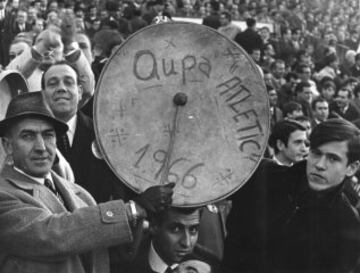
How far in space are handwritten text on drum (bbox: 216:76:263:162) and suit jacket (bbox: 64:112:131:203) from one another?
135 cm

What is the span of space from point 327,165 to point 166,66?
3.26ft

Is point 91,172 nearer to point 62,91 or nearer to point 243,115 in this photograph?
point 62,91

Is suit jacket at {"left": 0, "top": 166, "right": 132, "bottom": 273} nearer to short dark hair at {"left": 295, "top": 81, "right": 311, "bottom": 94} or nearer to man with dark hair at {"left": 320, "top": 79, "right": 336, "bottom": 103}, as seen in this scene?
short dark hair at {"left": 295, "top": 81, "right": 311, "bottom": 94}

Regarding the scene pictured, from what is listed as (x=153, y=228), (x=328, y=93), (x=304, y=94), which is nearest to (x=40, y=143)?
(x=153, y=228)

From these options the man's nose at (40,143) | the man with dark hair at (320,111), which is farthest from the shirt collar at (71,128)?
the man with dark hair at (320,111)

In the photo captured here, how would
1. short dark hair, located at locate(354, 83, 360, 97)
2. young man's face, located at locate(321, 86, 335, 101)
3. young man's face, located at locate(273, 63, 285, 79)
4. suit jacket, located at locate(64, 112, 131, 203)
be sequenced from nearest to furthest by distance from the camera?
suit jacket, located at locate(64, 112, 131, 203), young man's face, located at locate(321, 86, 335, 101), short dark hair, located at locate(354, 83, 360, 97), young man's face, located at locate(273, 63, 285, 79)

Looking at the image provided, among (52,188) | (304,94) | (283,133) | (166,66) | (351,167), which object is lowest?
(304,94)

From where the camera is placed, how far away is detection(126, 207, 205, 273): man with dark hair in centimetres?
470

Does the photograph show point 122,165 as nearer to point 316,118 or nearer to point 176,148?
point 176,148

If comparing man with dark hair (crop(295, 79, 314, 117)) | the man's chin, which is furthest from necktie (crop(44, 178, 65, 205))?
man with dark hair (crop(295, 79, 314, 117))

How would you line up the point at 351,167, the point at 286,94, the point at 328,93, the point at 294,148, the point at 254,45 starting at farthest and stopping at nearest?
1. the point at 254,45
2. the point at 328,93
3. the point at 286,94
4. the point at 294,148
5. the point at 351,167

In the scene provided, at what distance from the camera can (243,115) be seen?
397 centimetres

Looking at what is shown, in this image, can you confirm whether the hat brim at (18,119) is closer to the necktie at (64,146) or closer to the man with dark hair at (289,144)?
the necktie at (64,146)

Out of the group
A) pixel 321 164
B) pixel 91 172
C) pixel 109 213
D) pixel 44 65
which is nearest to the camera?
pixel 109 213
